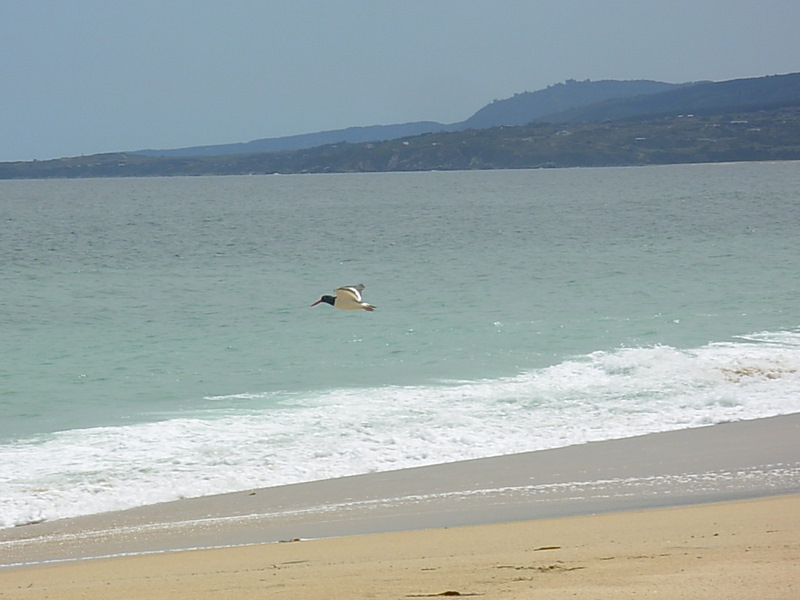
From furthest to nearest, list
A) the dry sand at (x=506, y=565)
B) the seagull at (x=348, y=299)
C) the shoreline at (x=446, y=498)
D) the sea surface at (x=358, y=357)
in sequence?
the seagull at (x=348, y=299) < the sea surface at (x=358, y=357) < the shoreline at (x=446, y=498) < the dry sand at (x=506, y=565)

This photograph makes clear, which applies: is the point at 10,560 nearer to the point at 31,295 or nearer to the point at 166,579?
the point at 166,579

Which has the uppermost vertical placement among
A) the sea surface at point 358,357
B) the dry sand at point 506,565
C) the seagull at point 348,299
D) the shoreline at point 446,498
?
the seagull at point 348,299

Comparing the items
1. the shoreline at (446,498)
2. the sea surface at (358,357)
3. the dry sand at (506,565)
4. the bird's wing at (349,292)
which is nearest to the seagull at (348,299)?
the bird's wing at (349,292)

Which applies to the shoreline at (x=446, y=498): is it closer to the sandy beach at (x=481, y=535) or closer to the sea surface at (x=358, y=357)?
the sandy beach at (x=481, y=535)

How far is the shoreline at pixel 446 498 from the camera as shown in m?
7.69

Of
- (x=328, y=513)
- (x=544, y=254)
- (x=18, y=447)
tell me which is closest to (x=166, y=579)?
(x=328, y=513)

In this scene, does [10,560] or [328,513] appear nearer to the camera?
[10,560]

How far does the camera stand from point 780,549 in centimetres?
604

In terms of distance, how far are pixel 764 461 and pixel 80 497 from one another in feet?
19.5

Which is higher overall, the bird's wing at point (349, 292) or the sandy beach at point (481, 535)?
the bird's wing at point (349, 292)

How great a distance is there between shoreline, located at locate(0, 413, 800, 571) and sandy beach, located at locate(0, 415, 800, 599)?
0.02 m

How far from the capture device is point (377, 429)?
11367 millimetres

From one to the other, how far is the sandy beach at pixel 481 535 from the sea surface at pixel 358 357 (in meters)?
0.78

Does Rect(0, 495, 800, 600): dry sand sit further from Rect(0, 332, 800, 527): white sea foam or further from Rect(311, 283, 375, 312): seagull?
Rect(311, 283, 375, 312): seagull
